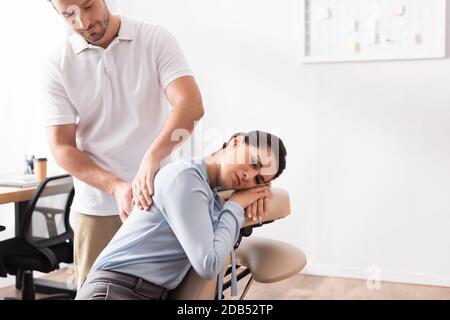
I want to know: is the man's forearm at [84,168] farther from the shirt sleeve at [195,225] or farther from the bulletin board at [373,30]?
the bulletin board at [373,30]

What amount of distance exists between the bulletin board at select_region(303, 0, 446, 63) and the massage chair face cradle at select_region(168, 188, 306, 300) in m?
1.65

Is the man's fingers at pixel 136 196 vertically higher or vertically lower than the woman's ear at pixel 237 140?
lower

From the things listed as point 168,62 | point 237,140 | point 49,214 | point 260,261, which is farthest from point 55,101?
point 49,214

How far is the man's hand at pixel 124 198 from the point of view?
1.51m

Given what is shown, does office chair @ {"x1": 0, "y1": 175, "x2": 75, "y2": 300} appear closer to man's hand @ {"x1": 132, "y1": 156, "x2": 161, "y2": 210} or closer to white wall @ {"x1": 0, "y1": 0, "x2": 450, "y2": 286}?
white wall @ {"x1": 0, "y1": 0, "x2": 450, "y2": 286}

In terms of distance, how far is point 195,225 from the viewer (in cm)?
139

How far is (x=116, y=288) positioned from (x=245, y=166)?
0.40m

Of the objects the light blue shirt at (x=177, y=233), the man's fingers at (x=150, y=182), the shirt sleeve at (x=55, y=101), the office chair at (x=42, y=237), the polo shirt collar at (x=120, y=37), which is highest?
the polo shirt collar at (x=120, y=37)

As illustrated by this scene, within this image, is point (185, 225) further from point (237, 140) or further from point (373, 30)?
point (373, 30)

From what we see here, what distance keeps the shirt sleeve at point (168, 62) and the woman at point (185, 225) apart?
0.31 m

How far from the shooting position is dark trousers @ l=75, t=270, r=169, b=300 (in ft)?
4.50

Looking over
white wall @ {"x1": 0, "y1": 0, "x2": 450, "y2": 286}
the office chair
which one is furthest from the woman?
white wall @ {"x1": 0, "y1": 0, "x2": 450, "y2": 286}

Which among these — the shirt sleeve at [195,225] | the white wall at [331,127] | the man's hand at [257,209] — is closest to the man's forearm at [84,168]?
the shirt sleeve at [195,225]
